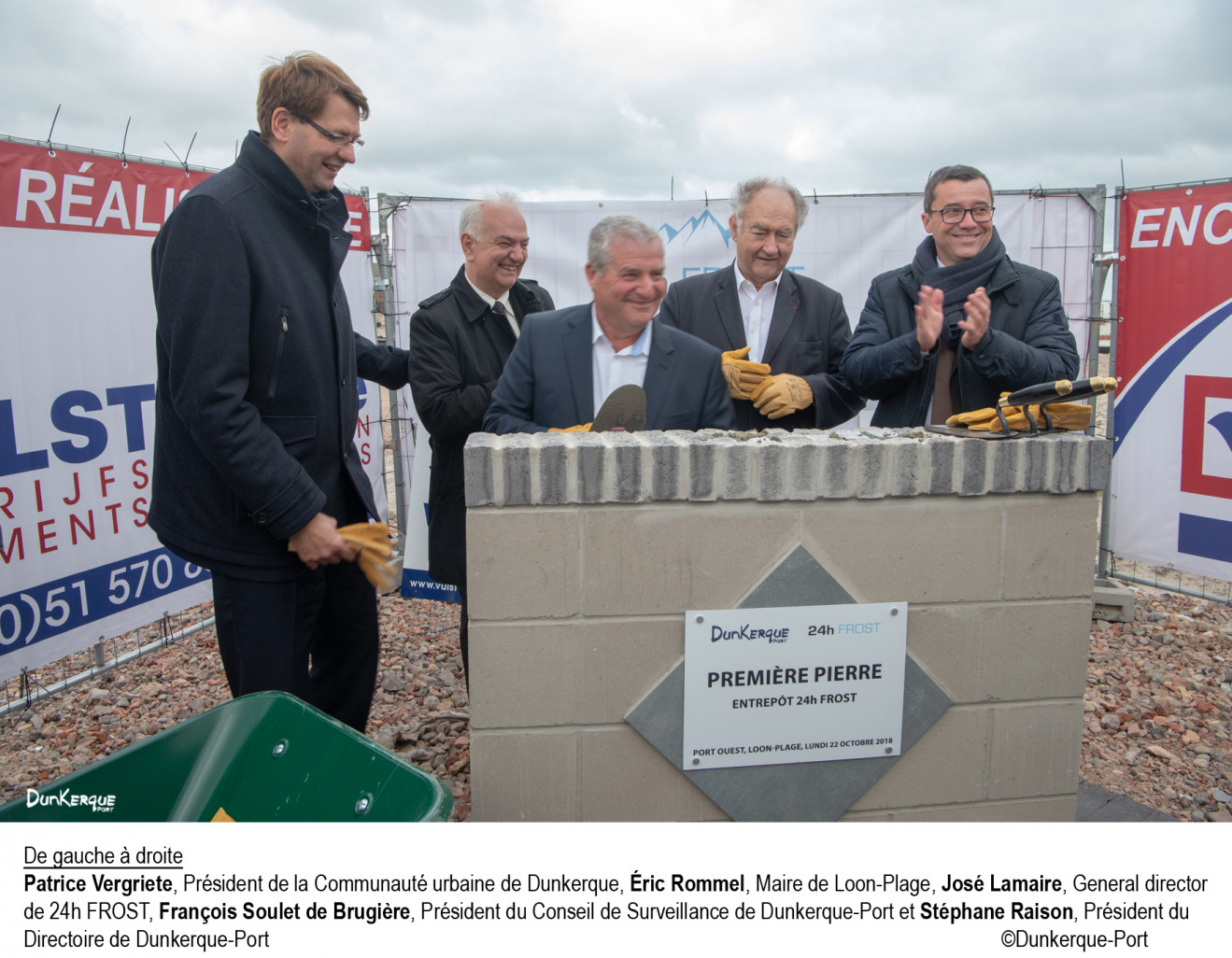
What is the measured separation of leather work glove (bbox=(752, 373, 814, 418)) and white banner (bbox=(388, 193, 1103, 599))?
2.68 metres

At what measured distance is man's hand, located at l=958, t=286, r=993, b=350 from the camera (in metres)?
2.50

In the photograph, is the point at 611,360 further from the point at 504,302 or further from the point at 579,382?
the point at 504,302

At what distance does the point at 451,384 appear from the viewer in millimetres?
3023

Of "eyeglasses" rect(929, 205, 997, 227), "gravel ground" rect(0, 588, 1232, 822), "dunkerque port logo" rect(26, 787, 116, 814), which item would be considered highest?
"eyeglasses" rect(929, 205, 997, 227)

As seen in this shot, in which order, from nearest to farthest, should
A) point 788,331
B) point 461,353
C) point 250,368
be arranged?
point 250,368
point 788,331
point 461,353

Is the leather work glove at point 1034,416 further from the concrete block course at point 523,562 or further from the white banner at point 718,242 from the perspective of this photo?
the white banner at point 718,242

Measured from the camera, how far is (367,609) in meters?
2.67

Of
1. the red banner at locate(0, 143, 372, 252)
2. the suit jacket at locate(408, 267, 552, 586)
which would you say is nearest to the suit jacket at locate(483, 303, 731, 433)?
the suit jacket at locate(408, 267, 552, 586)

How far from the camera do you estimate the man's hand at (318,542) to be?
214cm

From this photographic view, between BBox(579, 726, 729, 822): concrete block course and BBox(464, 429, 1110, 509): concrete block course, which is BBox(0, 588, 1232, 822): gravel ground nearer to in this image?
BBox(579, 726, 729, 822): concrete block course

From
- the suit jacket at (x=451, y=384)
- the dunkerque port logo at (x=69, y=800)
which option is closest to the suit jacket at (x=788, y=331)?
the suit jacket at (x=451, y=384)

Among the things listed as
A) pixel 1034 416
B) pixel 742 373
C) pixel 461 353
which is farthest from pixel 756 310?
pixel 1034 416

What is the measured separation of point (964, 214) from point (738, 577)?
1.63 meters

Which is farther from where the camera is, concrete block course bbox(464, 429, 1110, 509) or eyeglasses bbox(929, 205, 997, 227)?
eyeglasses bbox(929, 205, 997, 227)
